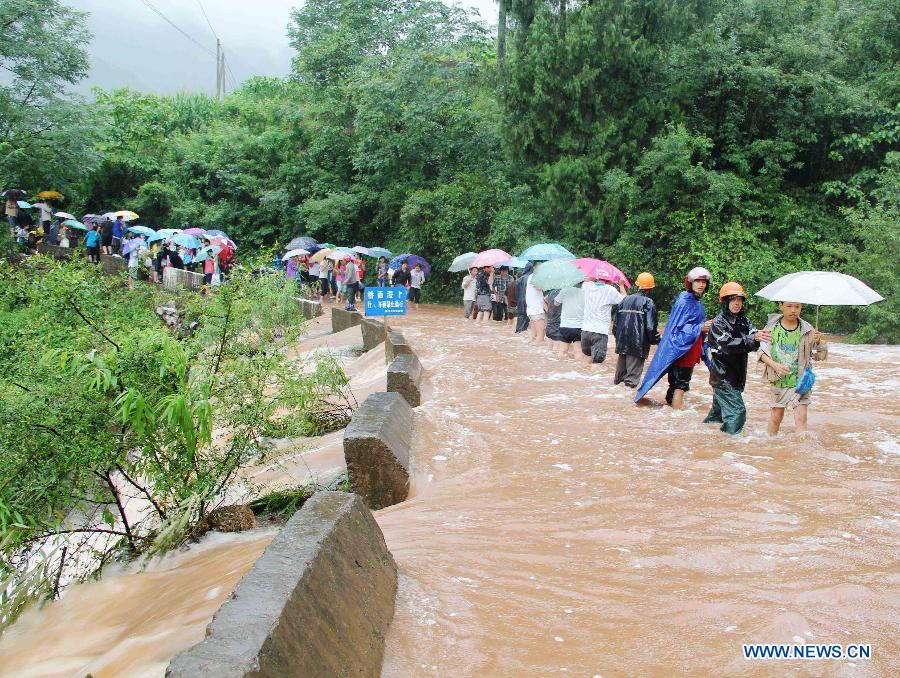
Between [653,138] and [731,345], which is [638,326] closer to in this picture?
[731,345]

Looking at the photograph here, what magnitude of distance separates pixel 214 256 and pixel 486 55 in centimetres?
1267

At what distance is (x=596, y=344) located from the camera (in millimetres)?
12086

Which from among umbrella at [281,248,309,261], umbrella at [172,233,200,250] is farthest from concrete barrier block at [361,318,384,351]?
umbrella at [172,233,200,250]

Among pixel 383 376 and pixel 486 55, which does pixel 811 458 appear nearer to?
pixel 383 376

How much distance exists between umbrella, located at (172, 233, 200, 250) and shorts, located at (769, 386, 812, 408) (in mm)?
19849

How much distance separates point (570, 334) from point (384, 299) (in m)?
3.33

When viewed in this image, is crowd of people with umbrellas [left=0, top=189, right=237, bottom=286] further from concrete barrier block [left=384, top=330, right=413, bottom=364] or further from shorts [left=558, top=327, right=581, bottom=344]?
shorts [left=558, top=327, right=581, bottom=344]

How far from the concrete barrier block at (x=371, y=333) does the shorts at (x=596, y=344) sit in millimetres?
3876

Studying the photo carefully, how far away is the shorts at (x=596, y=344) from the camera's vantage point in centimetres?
1203

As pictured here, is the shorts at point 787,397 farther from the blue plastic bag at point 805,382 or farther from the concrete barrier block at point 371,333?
the concrete barrier block at point 371,333

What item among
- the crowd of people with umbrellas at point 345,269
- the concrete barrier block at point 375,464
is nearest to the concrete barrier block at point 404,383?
the concrete barrier block at point 375,464

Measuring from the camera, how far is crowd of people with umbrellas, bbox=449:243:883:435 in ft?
23.9

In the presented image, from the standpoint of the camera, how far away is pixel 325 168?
29219 mm

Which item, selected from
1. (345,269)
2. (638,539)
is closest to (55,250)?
(345,269)
